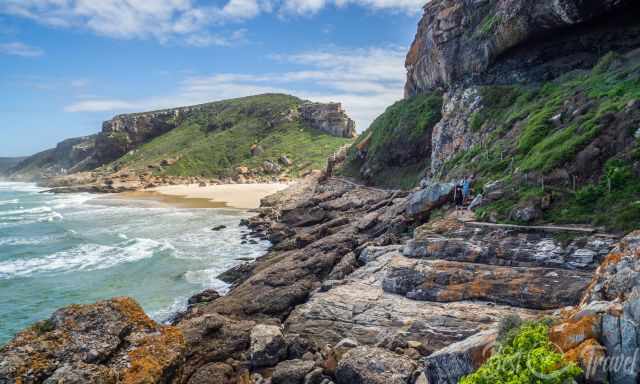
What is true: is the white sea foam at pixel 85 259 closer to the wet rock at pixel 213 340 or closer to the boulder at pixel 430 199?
the wet rock at pixel 213 340

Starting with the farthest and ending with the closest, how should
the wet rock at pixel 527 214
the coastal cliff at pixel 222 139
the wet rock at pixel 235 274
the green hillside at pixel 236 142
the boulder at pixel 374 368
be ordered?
the coastal cliff at pixel 222 139 < the green hillside at pixel 236 142 < the wet rock at pixel 235 274 < the wet rock at pixel 527 214 < the boulder at pixel 374 368

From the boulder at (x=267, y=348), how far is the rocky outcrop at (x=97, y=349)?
3.48 metres

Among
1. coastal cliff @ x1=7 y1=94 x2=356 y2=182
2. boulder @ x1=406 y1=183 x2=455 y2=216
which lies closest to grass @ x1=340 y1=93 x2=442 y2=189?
Answer: boulder @ x1=406 y1=183 x2=455 y2=216

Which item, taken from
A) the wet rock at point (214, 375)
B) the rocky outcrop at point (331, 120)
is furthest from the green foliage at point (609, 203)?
the rocky outcrop at point (331, 120)

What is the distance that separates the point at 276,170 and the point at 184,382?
86.1 metres

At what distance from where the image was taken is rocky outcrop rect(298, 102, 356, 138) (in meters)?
114

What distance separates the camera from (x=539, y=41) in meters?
29.4

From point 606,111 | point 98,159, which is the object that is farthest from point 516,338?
point 98,159

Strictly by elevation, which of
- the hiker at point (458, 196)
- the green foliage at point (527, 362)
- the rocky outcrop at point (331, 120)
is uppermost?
the rocky outcrop at point (331, 120)

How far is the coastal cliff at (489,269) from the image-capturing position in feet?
25.5

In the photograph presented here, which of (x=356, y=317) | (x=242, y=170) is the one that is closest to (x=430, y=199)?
(x=356, y=317)

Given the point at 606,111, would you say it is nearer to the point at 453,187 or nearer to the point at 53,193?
the point at 453,187

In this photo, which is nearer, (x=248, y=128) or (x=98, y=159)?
(x=248, y=128)

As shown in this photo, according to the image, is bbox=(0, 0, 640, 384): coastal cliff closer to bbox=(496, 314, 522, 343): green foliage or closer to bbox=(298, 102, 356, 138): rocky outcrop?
bbox=(496, 314, 522, 343): green foliage
